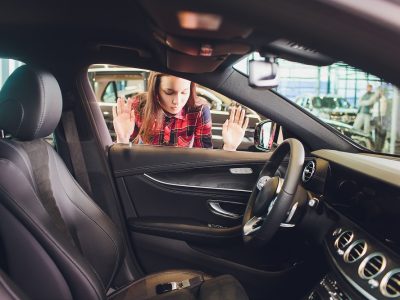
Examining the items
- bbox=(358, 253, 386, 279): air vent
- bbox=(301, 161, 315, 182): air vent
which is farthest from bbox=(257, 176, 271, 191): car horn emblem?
bbox=(358, 253, 386, 279): air vent

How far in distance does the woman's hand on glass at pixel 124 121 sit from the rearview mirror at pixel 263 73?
139cm

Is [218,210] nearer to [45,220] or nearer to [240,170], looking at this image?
[240,170]

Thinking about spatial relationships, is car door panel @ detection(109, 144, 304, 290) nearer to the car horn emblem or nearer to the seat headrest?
the car horn emblem

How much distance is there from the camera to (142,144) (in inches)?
96.0

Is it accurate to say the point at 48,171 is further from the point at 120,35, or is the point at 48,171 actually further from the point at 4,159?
the point at 120,35

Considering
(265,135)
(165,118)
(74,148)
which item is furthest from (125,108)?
(265,135)

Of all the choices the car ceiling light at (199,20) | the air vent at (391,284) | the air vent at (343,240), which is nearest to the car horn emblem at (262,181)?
the air vent at (343,240)

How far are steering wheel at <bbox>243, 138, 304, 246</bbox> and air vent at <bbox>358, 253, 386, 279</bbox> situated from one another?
28 centimetres

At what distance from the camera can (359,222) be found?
5.15 ft

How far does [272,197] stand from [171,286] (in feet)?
1.58

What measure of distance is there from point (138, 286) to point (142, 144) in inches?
31.3

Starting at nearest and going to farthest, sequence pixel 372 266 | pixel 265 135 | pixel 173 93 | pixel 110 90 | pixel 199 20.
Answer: pixel 199 20 < pixel 372 266 < pixel 265 135 < pixel 173 93 < pixel 110 90

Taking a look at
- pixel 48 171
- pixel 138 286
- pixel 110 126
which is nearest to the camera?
pixel 48 171

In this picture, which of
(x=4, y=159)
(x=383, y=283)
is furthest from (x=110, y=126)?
(x=383, y=283)
